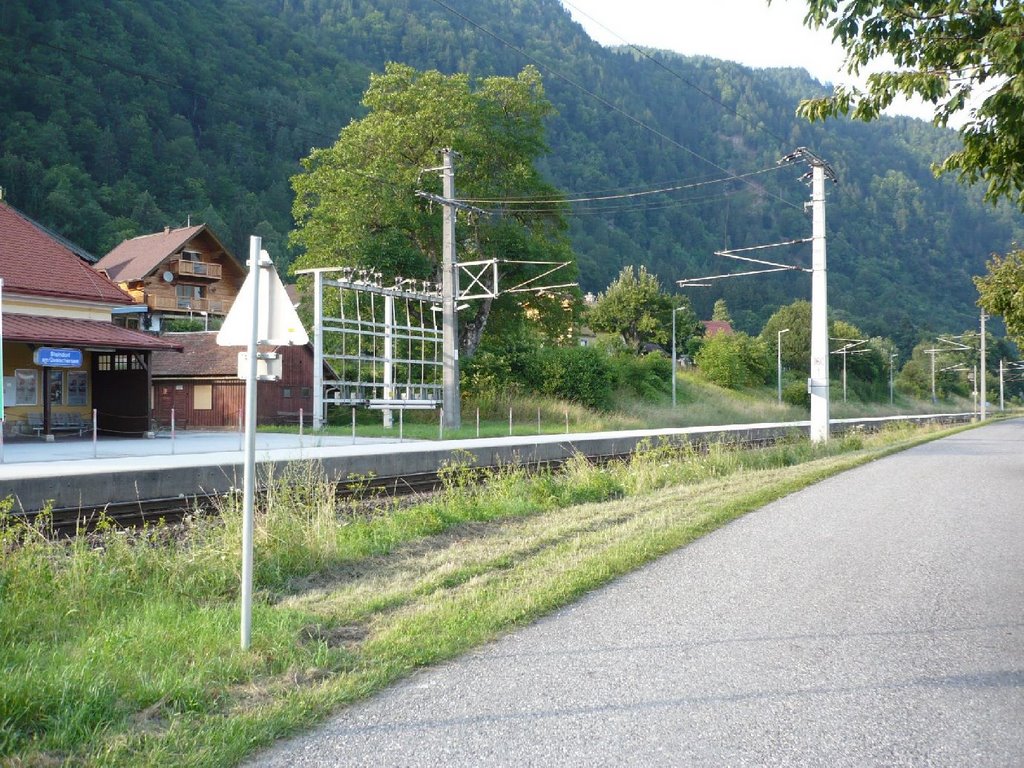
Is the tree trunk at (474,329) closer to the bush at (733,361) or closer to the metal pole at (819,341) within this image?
the metal pole at (819,341)

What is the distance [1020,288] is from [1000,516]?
47.0 feet

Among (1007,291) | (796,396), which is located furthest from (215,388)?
(796,396)

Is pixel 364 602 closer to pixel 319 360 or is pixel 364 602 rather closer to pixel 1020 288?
pixel 1020 288

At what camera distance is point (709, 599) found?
7.17 metres

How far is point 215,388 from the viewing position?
39.2 m

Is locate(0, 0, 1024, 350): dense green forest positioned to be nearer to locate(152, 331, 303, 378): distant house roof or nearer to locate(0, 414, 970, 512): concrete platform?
locate(152, 331, 303, 378): distant house roof

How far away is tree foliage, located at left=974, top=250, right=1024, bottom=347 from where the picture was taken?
25266mm

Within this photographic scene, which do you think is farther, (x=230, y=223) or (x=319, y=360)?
(x=230, y=223)

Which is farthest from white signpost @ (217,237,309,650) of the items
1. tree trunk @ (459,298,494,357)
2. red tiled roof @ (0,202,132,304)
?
tree trunk @ (459,298,494,357)

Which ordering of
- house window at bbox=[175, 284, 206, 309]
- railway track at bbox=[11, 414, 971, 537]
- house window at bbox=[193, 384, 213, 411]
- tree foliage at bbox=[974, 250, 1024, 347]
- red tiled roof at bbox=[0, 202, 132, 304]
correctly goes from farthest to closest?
house window at bbox=[175, 284, 206, 309]
house window at bbox=[193, 384, 213, 411]
red tiled roof at bbox=[0, 202, 132, 304]
tree foliage at bbox=[974, 250, 1024, 347]
railway track at bbox=[11, 414, 971, 537]

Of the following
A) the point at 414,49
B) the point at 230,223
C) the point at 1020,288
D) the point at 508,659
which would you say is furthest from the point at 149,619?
the point at 414,49

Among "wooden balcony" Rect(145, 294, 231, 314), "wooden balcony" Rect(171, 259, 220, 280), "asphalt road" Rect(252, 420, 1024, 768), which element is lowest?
"asphalt road" Rect(252, 420, 1024, 768)

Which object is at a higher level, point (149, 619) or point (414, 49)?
point (414, 49)

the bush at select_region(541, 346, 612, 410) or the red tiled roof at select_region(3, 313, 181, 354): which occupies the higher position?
the red tiled roof at select_region(3, 313, 181, 354)
